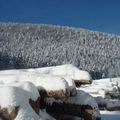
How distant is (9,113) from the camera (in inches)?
431

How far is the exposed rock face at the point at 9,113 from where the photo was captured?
10930mm

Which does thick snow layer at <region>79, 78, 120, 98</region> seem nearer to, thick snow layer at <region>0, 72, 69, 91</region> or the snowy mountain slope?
thick snow layer at <region>0, 72, 69, 91</region>

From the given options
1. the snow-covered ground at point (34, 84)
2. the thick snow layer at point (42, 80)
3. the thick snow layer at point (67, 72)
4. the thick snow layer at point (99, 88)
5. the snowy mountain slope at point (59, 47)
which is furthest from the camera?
the snowy mountain slope at point (59, 47)

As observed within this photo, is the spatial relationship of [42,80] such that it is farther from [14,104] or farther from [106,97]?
[106,97]

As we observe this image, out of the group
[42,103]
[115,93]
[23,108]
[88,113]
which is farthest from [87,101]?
[115,93]

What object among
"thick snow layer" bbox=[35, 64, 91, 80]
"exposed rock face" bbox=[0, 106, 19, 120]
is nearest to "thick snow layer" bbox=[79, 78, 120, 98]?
"thick snow layer" bbox=[35, 64, 91, 80]

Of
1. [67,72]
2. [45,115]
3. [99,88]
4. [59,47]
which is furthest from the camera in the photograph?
[59,47]

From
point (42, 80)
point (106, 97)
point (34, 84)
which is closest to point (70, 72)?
point (42, 80)

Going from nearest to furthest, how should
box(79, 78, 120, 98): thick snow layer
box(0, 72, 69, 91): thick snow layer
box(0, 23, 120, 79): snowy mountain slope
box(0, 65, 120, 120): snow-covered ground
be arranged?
box(0, 65, 120, 120): snow-covered ground → box(0, 72, 69, 91): thick snow layer → box(79, 78, 120, 98): thick snow layer → box(0, 23, 120, 79): snowy mountain slope

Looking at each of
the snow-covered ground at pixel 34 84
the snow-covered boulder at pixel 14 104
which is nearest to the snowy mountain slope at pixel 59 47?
the snow-covered ground at pixel 34 84

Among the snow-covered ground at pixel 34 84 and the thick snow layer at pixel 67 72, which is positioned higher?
the thick snow layer at pixel 67 72

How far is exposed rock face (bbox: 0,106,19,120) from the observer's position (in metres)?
10.9

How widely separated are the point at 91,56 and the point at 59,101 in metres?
163

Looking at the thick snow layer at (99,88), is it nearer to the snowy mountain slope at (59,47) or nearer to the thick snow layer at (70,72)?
the thick snow layer at (70,72)
